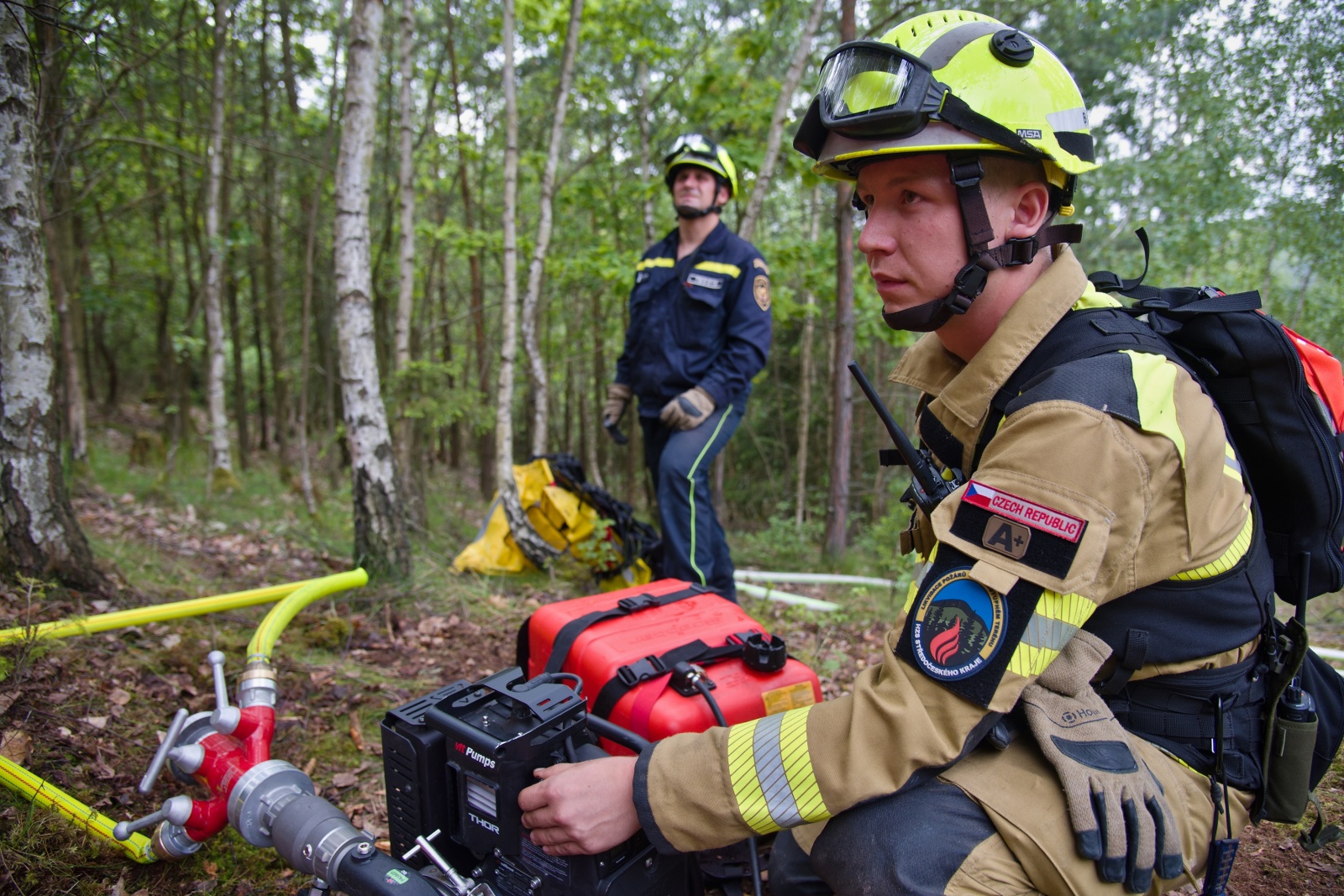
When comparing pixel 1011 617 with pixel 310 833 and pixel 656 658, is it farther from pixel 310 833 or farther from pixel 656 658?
pixel 310 833

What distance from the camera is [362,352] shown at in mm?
4520

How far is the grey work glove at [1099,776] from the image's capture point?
138cm

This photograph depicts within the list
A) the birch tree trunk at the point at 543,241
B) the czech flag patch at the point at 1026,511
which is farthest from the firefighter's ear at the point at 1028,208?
the birch tree trunk at the point at 543,241

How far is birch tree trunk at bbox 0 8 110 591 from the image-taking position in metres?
3.01

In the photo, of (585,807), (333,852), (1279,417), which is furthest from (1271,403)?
(333,852)

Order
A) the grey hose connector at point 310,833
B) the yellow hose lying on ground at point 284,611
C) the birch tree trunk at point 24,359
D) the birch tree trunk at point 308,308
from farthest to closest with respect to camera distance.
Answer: the birch tree trunk at point 308,308, the birch tree trunk at point 24,359, the yellow hose lying on ground at point 284,611, the grey hose connector at point 310,833

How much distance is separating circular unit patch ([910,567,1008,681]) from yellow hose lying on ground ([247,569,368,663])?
2005 mm

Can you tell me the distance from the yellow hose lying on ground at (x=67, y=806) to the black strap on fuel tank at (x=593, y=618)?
1.21 m

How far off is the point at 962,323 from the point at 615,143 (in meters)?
12.7

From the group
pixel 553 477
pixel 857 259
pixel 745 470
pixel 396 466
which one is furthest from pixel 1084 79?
pixel 396 466

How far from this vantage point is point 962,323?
5.95 feet

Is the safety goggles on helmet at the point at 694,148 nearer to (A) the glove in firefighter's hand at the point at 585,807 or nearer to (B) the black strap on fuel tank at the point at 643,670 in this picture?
(B) the black strap on fuel tank at the point at 643,670

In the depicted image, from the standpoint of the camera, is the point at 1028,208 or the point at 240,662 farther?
the point at 240,662

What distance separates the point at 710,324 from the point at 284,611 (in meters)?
2.91
